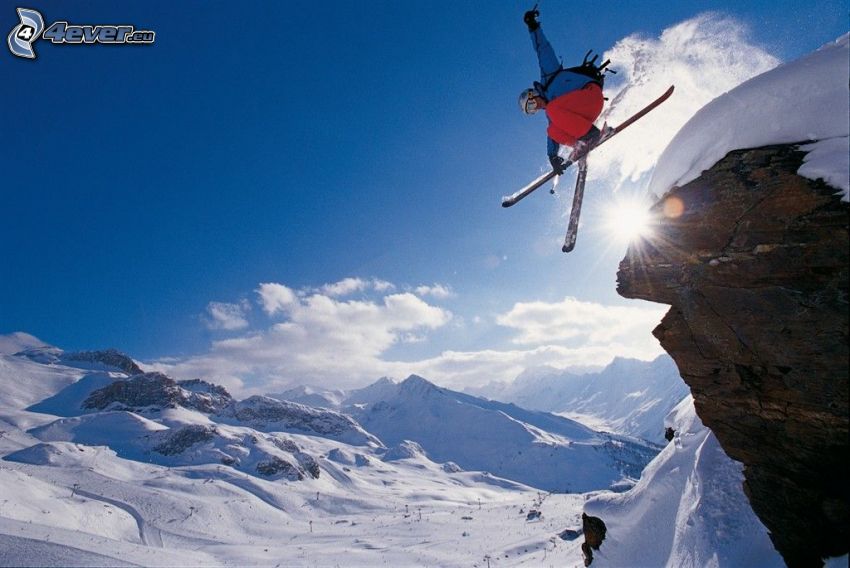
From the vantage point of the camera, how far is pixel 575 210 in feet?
33.0

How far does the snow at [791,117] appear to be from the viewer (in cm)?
494

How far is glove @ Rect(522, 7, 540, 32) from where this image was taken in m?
8.03

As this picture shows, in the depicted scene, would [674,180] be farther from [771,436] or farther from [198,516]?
[198,516]

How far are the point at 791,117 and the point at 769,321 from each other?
9.73 feet

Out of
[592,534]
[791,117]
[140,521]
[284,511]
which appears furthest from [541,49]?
[284,511]

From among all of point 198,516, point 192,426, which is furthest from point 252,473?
point 198,516

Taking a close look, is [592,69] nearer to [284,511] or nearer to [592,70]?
[592,70]

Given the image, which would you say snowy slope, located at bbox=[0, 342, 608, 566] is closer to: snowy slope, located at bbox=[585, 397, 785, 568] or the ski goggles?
the ski goggles

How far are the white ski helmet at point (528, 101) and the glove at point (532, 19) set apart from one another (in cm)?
136

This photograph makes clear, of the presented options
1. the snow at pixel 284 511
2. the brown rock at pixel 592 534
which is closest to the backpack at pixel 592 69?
the snow at pixel 284 511

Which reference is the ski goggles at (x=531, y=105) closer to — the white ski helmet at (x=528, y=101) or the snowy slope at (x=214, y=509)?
the white ski helmet at (x=528, y=101)

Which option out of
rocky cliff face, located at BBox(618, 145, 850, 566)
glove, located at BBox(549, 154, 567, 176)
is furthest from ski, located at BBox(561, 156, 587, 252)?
rocky cliff face, located at BBox(618, 145, 850, 566)

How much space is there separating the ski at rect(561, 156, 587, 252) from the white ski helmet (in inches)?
93.9

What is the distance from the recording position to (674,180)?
676 centimetres
